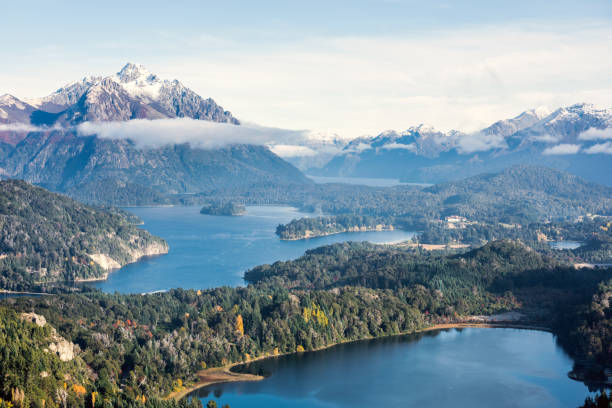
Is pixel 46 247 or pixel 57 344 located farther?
pixel 46 247

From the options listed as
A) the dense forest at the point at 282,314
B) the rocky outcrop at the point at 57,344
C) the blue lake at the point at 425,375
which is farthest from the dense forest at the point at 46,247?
the blue lake at the point at 425,375

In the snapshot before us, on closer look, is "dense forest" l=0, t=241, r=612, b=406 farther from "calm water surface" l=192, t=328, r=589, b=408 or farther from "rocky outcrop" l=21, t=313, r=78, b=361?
"calm water surface" l=192, t=328, r=589, b=408

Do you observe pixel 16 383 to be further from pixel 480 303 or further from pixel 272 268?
pixel 272 268

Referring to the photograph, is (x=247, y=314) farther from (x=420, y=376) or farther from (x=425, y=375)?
(x=425, y=375)

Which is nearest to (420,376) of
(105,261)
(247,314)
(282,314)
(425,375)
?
(425,375)

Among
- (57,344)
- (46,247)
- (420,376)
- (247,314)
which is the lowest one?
(420,376)

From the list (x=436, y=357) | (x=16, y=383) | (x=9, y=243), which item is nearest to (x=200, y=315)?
(x=436, y=357)

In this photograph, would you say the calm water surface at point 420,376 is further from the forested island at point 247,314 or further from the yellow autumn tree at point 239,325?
the yellow autumn tree at point 239,325
